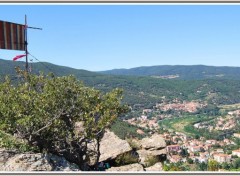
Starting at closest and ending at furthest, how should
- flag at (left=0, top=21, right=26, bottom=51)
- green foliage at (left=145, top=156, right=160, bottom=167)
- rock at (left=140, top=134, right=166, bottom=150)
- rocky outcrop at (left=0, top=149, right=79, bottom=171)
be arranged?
rocky outcrop at (left=0, top=149, right=79, bottom=171)
flag at (left=0, top=21, right=26, bottom=51)
green foliage at (left=145, top=156, right=160, bottom=167)
rock at (left=140, top=134, right=166, bottom=150)

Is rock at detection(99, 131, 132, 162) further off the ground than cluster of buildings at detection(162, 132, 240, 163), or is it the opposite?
rock at detection(99, 131, 132, 162)

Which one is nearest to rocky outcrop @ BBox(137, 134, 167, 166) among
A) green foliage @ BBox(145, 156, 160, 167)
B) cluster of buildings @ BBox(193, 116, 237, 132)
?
green foliage @ BBox(145, 156, 160, 167)

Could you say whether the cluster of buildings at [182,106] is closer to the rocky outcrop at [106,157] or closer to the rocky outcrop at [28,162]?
the rocky outcrop at [106,157]

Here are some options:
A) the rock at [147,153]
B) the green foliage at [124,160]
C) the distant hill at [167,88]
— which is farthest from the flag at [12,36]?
the distant hill at [167,88]

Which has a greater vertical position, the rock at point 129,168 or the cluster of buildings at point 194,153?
the rock at point 129,168

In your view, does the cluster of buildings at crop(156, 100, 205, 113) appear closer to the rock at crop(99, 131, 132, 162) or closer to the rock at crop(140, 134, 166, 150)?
the rock at crop(140, 134, 166, 150)
